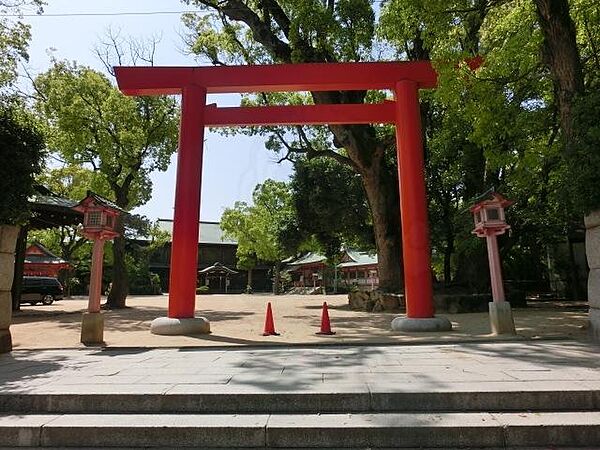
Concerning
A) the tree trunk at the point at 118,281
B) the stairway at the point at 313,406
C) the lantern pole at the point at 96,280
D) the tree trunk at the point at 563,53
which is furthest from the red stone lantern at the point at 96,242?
the tree trunk at the point at 118,281

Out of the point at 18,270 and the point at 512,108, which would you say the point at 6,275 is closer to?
the point at 512,108

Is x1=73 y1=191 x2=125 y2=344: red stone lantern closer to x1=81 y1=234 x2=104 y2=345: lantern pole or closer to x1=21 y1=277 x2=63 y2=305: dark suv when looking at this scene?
x1=81 y1=234 x2=104 y2=345: lantern pole

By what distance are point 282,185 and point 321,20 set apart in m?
22.3

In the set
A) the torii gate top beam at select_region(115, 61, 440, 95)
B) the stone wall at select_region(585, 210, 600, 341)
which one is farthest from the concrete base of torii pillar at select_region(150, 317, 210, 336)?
the stone wall at select_region(585, 210, 600, 341)

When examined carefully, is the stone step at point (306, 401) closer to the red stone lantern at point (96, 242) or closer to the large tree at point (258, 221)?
the red stone lantern at point (96, 242)

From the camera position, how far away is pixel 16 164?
6.95m

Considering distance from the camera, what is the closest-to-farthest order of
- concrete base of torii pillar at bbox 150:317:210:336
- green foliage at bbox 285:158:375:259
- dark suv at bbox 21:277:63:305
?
concrete base of torii pillar at bbox 150:317:210:336, green foliage at bbox 285:158:375:259, dark suv at bbox 21:277:63:305

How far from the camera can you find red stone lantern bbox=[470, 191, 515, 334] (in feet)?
26.1

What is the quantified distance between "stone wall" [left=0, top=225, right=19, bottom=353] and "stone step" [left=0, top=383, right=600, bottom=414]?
3242 millimetres

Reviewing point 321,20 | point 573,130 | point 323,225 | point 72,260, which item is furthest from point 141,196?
point 573,130

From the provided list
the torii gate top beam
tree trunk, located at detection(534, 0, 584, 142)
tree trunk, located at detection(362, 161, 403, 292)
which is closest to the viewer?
tree trunk, located at detection(534, 0, 584, 142)

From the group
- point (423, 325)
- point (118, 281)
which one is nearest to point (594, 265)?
point (423, 325)

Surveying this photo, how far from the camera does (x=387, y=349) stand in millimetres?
6781

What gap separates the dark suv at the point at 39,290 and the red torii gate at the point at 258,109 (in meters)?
17.5
